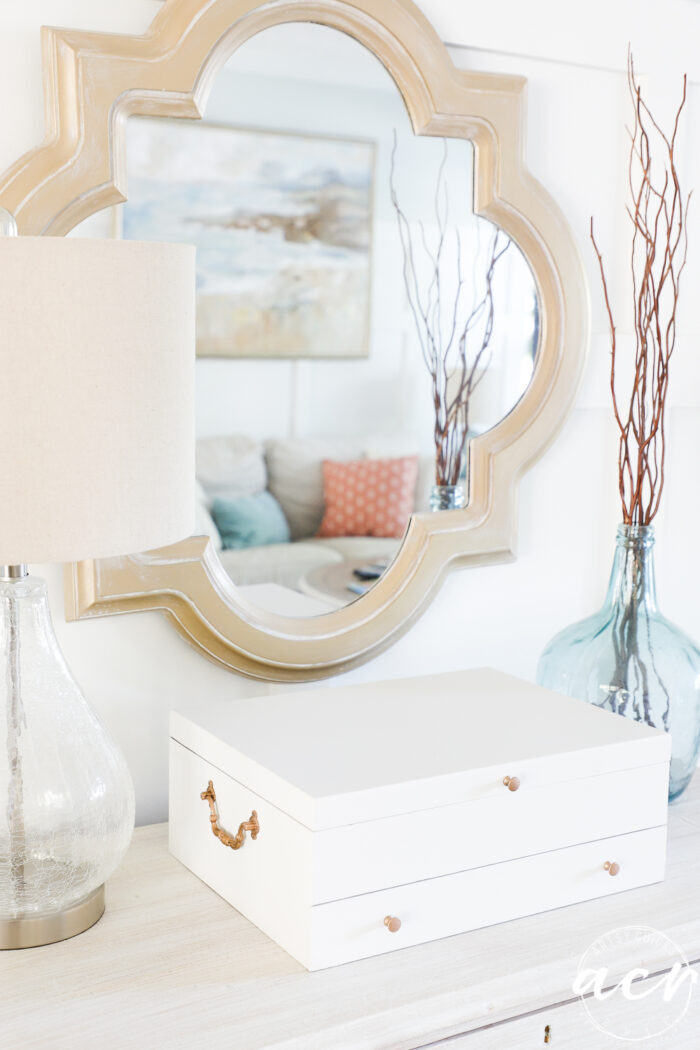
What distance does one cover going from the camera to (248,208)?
1.37 meters

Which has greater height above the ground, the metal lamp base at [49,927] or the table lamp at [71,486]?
the table lamp at [71,486]

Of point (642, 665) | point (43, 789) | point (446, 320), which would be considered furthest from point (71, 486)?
point (642, 665)

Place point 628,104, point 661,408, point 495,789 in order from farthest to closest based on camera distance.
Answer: point 628,104, point 661,408, point 495,789

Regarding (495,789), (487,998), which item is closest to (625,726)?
(495,789)

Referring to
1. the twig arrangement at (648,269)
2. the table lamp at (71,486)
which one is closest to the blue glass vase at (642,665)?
the twig arrangement at (648,269)

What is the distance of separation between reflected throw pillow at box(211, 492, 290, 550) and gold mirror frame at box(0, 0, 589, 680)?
40 millimetres

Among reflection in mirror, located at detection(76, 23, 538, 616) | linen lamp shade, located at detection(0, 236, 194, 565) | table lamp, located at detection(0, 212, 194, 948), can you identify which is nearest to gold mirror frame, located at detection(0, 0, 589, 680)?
reflection in mirror, located at detection(76, 23, 538, 616)

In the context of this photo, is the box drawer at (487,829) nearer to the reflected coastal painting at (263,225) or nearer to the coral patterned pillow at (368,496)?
the coral patterned pillow at (368,496)

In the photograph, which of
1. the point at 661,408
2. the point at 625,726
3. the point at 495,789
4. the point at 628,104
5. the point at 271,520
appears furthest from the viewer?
the point at 628,104

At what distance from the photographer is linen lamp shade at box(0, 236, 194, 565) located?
36.6 inches

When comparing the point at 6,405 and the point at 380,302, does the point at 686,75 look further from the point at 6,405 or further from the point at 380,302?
the point at 6,405

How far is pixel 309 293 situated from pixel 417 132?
271mm

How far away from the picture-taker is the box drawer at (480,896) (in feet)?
3.70

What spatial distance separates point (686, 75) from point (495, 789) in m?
1.15
